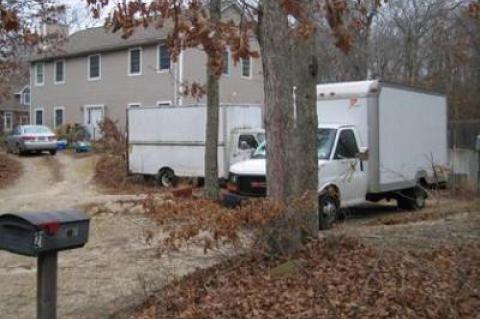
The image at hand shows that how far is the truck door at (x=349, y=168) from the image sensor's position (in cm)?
1441

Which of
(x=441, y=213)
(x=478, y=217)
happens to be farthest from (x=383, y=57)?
(x=478, y=217)

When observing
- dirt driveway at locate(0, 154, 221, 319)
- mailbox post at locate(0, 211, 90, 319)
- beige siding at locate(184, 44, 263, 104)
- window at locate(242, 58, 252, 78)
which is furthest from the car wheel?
mailbox post at locate(0, 211, 90, 319)

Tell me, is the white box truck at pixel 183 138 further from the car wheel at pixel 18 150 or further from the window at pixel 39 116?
the window at pixel 39 116

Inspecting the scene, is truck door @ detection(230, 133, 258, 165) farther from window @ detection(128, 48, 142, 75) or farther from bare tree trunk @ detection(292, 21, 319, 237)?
window @ detection(128, 48, 142, 75)

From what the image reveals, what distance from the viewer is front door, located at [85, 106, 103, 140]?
137 feet

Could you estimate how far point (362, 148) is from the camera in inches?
590

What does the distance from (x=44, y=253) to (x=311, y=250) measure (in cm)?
309

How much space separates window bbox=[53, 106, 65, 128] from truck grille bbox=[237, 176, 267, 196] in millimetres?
33069

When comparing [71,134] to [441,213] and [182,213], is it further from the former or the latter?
[182,213]

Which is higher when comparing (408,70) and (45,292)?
(408,70)

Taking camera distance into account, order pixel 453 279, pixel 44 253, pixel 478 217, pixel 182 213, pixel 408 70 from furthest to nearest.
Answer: pixel 408 70 → pixel 478 217 → pixel 182 213 → pixel 453 279 → pixel 44 253

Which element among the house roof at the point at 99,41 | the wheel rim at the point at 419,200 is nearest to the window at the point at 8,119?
the house roof at the point at 99,41

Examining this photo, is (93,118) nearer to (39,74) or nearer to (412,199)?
(39,74)

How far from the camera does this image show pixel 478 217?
10.8 meters
